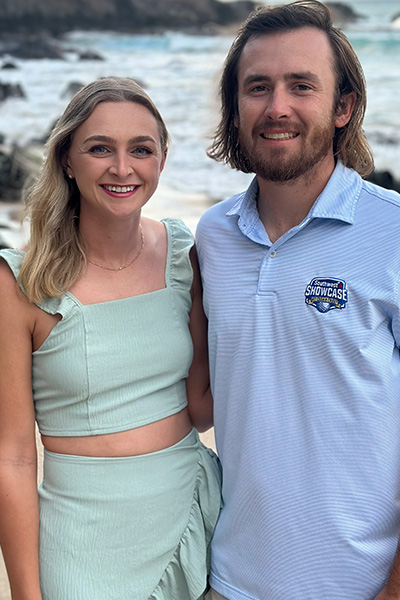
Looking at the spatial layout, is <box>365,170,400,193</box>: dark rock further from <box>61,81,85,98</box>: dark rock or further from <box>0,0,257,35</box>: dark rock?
<box>61,81,85,98</box>: dark rock

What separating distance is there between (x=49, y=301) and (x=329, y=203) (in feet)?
2.16

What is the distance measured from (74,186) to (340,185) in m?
0.64

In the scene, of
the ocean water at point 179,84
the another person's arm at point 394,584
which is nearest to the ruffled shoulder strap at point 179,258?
the another person's arm at point 394,584

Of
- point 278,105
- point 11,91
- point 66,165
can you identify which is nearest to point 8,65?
point 11,91

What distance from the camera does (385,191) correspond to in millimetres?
1534

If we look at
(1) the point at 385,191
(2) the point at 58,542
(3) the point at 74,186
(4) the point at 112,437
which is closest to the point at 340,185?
(1) the point at 385,191

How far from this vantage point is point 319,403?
4.77ft

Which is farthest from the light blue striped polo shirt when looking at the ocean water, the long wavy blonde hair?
the ocean water

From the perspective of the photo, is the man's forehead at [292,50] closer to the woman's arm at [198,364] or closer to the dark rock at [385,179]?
the woman's arm at [198,364]

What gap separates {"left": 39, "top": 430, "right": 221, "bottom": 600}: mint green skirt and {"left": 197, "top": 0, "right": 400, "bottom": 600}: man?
8 cm

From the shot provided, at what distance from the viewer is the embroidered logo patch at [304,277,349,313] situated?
4.76ft

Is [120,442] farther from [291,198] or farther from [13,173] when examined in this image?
[13,173]

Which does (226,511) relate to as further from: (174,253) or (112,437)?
(174,253)

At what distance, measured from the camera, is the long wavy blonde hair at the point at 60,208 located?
157 cm
